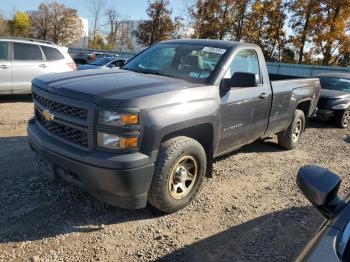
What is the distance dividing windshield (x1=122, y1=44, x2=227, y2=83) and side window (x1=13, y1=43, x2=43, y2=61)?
5243 millimetres

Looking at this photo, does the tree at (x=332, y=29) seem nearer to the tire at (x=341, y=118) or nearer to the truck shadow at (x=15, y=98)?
the tire at (x=341, y=118)

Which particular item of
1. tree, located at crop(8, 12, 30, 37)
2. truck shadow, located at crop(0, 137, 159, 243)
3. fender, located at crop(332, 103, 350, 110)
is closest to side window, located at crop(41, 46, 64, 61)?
truck shadow, located at crop(0, 137, 159, 243)

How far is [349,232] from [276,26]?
29935mm

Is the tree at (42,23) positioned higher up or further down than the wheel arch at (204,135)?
higher up

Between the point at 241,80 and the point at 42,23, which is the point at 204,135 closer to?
the point at 241,80

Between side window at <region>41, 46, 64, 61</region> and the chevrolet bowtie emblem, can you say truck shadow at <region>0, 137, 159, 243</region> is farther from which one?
side window at <region>41, 46, 64, 61</region>

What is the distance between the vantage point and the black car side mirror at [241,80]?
153 inches

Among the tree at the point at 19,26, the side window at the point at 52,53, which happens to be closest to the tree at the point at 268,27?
the side window at the point at 52,53

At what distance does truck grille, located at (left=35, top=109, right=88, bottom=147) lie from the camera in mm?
3096

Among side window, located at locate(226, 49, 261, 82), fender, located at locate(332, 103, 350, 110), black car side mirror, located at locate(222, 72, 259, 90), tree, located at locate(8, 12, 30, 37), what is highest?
tree, located at locate(8, 12, 30, 37)

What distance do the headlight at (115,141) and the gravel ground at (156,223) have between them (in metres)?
0.91

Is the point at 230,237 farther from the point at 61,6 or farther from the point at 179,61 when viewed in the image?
the point at 61,6

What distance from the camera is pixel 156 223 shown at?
3535 millimetres

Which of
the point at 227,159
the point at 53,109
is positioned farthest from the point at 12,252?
the point at 227,159
